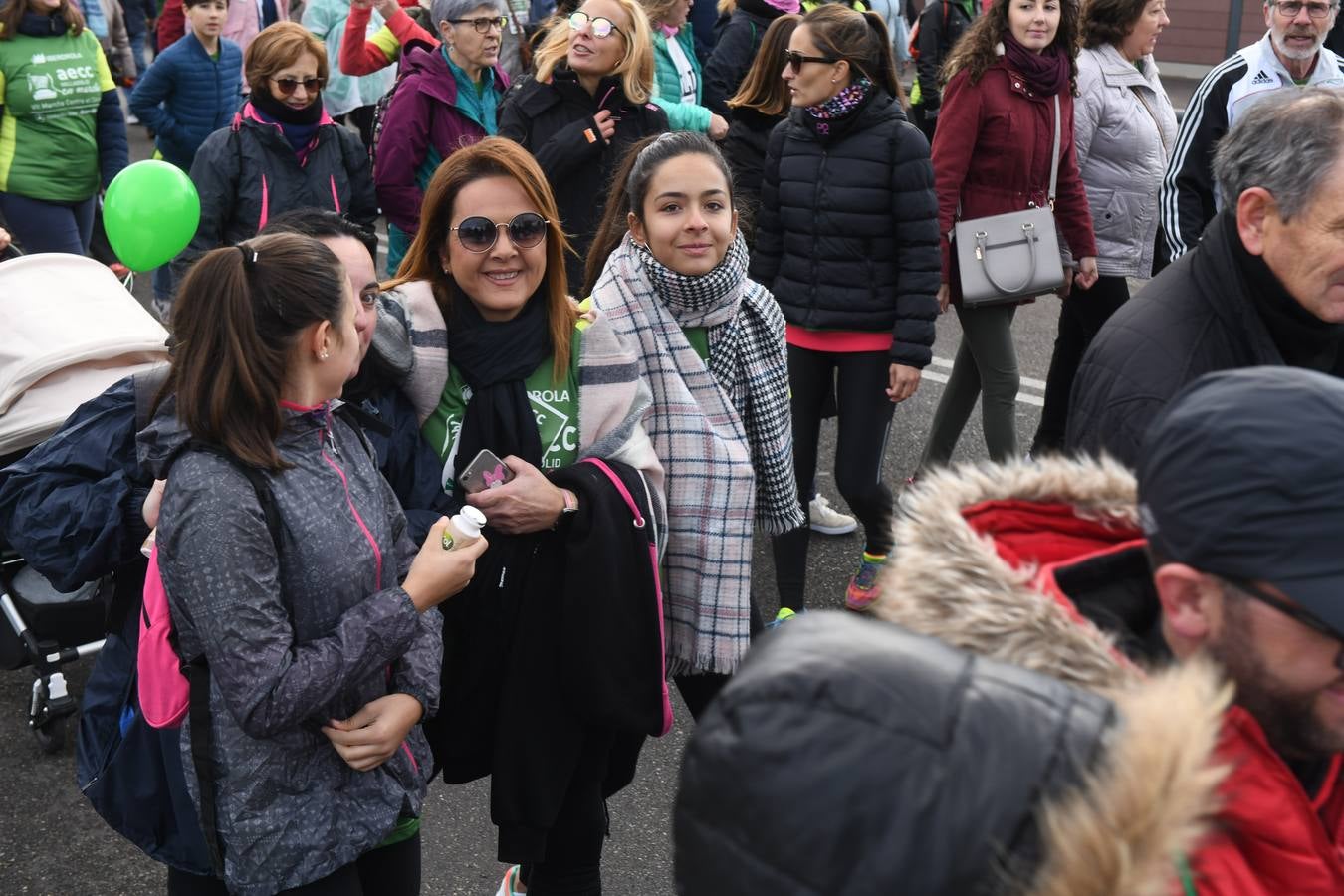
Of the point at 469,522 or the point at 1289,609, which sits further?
the point at 469,522

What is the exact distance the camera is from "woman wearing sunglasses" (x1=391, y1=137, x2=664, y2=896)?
270cm

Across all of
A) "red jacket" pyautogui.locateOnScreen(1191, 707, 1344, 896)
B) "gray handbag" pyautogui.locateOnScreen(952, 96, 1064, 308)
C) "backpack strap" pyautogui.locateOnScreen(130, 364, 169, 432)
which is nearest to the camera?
"red jacket" pyautogui.locateOnScreen(1191, 707, 1344, 896)

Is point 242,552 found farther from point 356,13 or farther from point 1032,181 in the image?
point 356,13

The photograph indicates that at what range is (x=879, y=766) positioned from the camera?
3.12 feet

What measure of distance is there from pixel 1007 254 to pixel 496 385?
2.85 meters

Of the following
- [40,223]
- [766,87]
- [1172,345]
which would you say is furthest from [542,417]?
[40,223]

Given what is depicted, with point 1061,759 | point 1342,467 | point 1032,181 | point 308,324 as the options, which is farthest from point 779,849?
point 1032,181

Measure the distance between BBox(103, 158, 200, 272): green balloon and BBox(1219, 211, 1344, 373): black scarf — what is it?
3.33 metres

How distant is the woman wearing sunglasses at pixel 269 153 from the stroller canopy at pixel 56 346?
150cm

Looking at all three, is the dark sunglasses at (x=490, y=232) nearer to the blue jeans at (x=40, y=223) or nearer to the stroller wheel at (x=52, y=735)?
the stroller wheel at (x=52, y=735)

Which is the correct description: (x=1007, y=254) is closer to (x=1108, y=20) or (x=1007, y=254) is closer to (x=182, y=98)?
(x=1108, y=20)

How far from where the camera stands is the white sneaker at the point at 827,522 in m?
5.43

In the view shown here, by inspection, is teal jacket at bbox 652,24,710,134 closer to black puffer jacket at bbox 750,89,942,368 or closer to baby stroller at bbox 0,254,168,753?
black puffer jacket at bbox 750,89,942,368

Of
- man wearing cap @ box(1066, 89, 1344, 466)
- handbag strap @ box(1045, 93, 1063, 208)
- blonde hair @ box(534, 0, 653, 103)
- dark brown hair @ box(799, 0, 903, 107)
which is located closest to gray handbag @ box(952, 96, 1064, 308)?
handbag strap @ box(1045, 93, 1063, 208)
